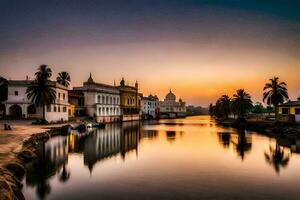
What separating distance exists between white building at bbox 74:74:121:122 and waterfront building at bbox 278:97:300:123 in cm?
4900

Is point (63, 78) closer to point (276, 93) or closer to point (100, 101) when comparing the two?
point (100, 101)

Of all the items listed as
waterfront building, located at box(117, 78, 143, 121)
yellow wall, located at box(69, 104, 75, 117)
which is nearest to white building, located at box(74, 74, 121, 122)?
yellow wall, located at box(69, 104, 75, 117)

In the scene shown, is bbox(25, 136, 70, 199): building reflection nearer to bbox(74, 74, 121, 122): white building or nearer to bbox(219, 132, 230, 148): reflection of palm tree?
bbox(219, 132, 230, 148): reflection of palm tree

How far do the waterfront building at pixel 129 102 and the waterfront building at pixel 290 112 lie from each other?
58273 mm

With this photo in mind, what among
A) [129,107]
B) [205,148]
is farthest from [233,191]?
[129,107]

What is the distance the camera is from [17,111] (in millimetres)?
61719

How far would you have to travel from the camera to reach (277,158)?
2700 cm

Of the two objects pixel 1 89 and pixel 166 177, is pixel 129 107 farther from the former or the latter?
pixel 166 177

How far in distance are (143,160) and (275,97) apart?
48107mm

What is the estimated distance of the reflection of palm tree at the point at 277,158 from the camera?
23.9 meters

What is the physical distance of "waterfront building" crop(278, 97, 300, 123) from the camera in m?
54.5

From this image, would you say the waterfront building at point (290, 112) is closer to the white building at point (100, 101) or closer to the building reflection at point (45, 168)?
the building reflection at point (45, 168)

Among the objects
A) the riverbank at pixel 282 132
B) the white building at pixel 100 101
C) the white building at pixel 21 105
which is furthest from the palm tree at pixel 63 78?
the riverbank at pixel 282 132

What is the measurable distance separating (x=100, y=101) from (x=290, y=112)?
53616mm
